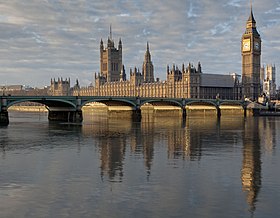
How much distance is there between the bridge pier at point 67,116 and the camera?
79375 mm

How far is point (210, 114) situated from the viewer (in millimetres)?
122562

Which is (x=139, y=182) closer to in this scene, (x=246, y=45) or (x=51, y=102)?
(x=51, y=102)

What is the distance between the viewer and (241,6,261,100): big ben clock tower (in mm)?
170375

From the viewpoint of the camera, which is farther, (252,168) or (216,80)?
(216,80)

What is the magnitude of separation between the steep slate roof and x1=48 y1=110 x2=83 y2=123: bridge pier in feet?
278

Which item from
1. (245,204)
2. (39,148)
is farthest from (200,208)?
(39,148)

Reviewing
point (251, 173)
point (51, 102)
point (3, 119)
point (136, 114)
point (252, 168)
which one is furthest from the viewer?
point (136, 114)

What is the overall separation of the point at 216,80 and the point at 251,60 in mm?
18992

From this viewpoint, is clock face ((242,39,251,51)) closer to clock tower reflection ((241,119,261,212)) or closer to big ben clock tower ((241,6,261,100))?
big ben clock tower ((241,6,261,100))

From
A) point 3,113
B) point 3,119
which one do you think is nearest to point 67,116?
point 3,113

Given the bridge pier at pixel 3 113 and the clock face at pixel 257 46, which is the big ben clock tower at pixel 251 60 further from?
the bridge pier at pixel 3 113

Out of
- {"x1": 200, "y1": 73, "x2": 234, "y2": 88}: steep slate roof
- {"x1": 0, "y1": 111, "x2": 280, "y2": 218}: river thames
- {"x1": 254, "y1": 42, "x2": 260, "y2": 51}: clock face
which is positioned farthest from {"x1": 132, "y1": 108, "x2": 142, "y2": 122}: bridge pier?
{"x1": 254, "y1": 42, "x2": 260, "y2": 51}: clock face

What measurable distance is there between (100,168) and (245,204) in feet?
34.1

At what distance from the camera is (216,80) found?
16638cm
